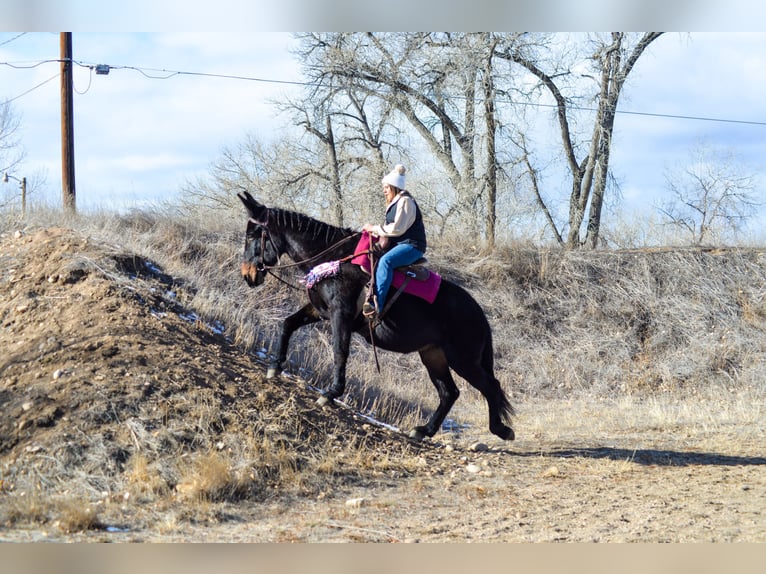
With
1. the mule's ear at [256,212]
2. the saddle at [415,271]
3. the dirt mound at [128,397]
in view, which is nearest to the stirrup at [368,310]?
the saddle at [415,271]

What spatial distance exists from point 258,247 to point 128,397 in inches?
99.5

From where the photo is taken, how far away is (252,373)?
9.84 metres

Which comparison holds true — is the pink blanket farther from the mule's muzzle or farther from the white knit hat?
the mule's muzzle

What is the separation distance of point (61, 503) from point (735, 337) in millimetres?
16337

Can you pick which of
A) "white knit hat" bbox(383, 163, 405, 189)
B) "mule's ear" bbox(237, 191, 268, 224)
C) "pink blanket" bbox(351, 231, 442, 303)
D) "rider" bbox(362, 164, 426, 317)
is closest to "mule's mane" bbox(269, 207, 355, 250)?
"mule's ear" bbox(237, 191, 268, 224)

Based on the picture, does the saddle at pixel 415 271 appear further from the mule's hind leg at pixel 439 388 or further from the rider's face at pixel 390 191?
the mule's hind leg at pixel 439 388

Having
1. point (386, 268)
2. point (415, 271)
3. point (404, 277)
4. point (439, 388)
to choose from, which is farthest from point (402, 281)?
point (439, 388)

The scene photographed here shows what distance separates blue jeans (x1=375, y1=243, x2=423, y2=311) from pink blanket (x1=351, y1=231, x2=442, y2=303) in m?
0.14

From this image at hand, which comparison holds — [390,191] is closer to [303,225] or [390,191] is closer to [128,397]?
[303,225]

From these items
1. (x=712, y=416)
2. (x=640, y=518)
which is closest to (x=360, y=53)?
(x=712, y=416)

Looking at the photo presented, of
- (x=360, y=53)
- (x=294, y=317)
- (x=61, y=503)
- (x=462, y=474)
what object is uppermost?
(x=360, y=53)

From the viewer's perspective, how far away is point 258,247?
9594mm

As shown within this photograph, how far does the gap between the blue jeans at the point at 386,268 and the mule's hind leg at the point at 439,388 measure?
1.35m

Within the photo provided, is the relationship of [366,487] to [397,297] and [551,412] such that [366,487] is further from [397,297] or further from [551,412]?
[551,412]
